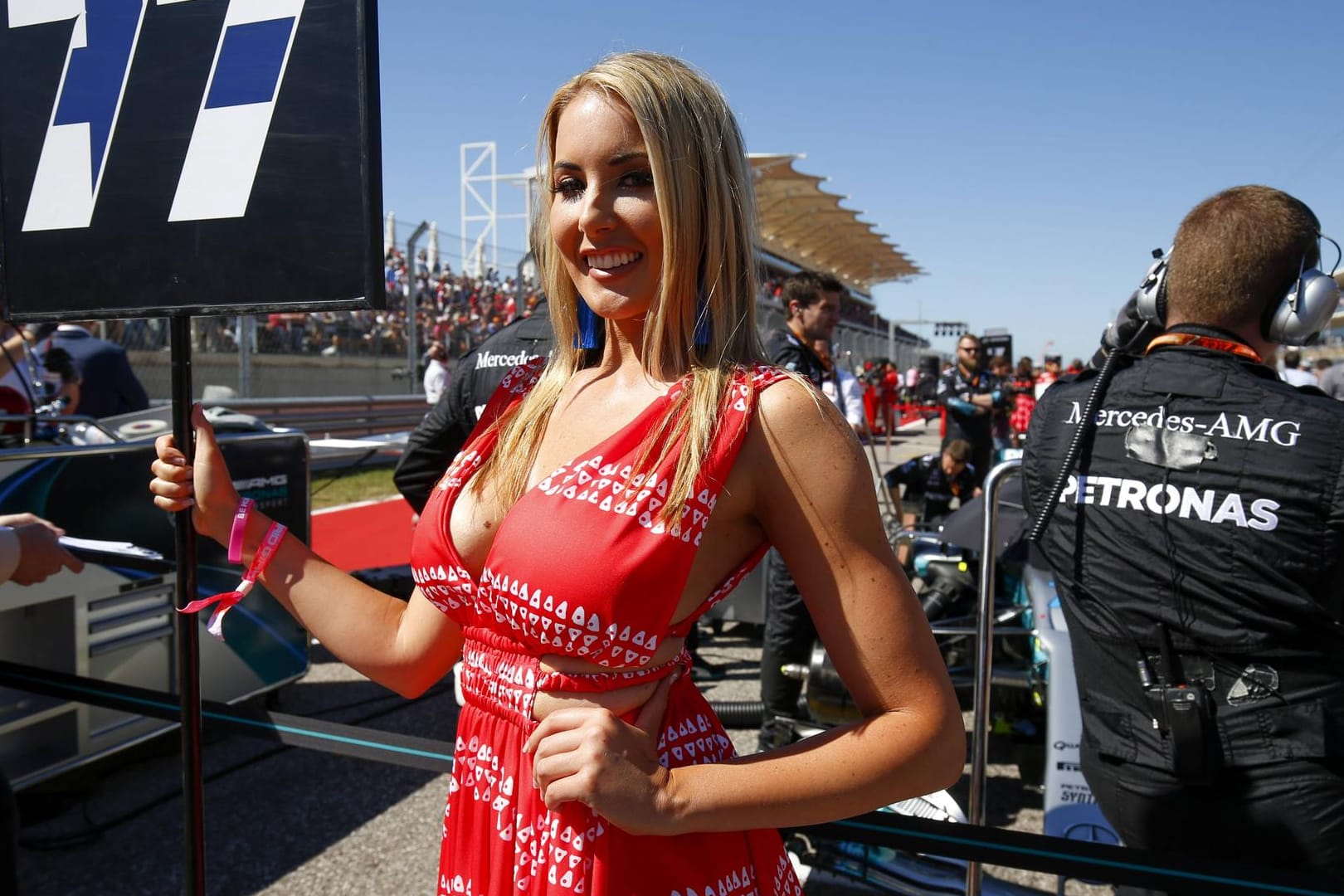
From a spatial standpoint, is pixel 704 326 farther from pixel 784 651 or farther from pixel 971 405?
pixel 971 405

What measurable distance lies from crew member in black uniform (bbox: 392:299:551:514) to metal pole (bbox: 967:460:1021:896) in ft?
5.21

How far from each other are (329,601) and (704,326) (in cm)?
73

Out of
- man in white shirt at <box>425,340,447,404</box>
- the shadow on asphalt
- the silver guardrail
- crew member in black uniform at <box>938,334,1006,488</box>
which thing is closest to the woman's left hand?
the shadow on asphalt

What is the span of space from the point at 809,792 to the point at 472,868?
501 mm

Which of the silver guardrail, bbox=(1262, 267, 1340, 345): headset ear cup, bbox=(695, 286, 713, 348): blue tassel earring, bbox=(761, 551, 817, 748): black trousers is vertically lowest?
bbox=(761, 551, 817, 748): black trousers

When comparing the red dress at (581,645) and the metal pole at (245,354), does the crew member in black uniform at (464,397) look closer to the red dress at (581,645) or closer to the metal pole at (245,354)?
the red dress at (581,645)

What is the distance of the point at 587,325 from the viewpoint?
1454 mm

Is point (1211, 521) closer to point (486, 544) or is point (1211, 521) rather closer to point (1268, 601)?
point (1268, 601)

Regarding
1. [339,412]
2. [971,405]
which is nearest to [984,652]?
[971,405]

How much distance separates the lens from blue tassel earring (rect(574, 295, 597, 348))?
4.76ft

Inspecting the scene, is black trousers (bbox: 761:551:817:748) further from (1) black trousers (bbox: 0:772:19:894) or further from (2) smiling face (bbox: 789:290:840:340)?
(1) black trousers (bbox: 0:772:19:894)

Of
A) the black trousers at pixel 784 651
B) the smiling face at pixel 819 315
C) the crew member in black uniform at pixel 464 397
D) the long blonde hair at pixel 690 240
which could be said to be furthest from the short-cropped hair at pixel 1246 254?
the smiling face at pixel 819 315

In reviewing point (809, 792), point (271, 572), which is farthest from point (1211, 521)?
point (271, 572)

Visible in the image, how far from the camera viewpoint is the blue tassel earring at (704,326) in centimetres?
123
